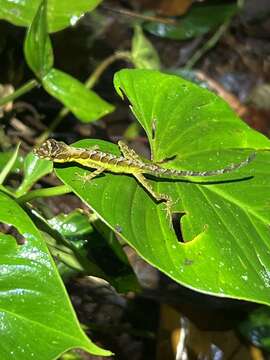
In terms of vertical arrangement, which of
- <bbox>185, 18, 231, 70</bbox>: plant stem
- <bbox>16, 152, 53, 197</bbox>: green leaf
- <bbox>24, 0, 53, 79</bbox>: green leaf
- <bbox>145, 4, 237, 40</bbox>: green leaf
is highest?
<bbox>24, 0, 53, 79</bbox>: green leaf

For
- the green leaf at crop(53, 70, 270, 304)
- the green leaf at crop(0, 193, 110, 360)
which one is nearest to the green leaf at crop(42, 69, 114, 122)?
the green leaf at crop(53, 70, 270, 304)

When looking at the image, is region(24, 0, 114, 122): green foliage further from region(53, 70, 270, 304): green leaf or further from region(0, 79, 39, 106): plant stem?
region(53, 70, 270, 304): green leaf

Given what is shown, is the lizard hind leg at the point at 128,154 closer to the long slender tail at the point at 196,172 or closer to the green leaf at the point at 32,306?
the long slender tail at the point at 196,172

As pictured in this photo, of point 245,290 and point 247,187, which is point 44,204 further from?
point 245,290

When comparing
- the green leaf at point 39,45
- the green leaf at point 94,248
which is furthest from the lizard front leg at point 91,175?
the green leaf at point 39,45

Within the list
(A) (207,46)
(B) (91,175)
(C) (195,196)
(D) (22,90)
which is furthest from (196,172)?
Result: (A) (207,46)

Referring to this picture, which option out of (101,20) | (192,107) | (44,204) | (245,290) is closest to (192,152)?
(192,107)
